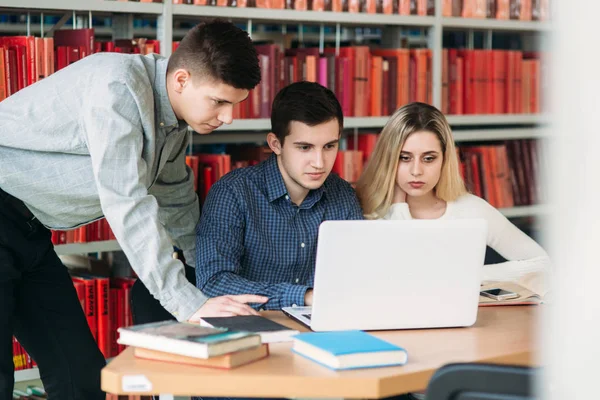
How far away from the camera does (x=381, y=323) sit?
172 centimetres

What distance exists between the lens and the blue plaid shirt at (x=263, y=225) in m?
2.15

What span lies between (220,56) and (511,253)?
3.76ft

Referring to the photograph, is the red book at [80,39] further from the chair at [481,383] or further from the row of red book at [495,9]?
the chair at [481,383]

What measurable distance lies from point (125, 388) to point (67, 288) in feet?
2.81

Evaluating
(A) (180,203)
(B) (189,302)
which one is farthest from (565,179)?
(A) (180,203)

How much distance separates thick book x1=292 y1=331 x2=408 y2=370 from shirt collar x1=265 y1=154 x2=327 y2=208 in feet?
2.55

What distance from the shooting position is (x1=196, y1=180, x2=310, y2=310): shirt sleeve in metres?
1.94

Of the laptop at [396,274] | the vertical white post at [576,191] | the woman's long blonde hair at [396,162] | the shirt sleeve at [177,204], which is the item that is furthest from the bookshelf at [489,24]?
the vertical white post at [576,191]

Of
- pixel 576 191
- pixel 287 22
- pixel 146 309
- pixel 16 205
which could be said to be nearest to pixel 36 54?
pixel 16 205

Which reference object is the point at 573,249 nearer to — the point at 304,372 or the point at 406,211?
the point at 304,372

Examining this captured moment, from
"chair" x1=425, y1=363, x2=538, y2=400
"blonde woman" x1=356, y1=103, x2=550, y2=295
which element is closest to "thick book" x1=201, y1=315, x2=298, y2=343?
"chair" x1=425, y1=363, x2=538, y2=400

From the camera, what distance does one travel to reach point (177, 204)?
2355 mm

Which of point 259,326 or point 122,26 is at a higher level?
point 122,26

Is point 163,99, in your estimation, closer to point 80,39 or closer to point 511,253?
point 80,39
